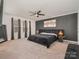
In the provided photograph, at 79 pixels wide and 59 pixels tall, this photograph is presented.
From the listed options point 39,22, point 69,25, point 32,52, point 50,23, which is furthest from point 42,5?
point 39,22

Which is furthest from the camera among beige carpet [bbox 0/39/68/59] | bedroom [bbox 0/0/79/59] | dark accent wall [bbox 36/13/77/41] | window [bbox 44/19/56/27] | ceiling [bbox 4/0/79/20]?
window [bbox 44/19/56/27]

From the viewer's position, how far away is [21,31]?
864cm

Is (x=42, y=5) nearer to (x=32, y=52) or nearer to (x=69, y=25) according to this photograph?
(x=32, y=52)

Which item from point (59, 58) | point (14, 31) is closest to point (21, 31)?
point (14, 31)

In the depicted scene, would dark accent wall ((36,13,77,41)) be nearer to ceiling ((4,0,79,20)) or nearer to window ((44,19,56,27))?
window ((44,19,56,27))

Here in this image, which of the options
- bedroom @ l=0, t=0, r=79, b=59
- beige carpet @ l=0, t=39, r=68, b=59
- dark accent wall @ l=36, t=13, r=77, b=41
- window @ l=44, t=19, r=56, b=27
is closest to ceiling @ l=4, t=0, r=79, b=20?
bedroom @ l=0, t=0, r=79, b=59

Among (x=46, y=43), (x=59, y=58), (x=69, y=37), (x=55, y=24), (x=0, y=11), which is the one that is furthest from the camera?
(x=55, y=24)

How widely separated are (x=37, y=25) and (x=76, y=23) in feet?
14.9

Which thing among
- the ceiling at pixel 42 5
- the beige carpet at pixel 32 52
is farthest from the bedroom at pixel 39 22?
the beige carpet at pixel 32 52

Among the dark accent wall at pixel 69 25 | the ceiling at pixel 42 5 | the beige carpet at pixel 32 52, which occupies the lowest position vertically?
the beige carpet at pixel 32 52

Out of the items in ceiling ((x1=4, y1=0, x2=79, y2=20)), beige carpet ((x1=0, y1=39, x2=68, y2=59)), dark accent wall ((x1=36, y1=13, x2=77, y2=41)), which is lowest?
beige carpet ((x1=0, y1=39, x2=68, y2=59))

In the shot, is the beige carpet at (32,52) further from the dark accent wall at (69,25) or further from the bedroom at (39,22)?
the dark accent wall at (69,25)

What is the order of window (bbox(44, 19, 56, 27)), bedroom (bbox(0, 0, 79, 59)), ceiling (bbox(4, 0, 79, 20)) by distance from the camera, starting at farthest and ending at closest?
1. window (bbox(44, 19, 56, 27))
2. bedroom (bbox(0, 0, 79, 59))
3. ceiling (bbox(4, 0, 79, 20))

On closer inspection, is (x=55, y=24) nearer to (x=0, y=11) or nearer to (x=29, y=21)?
(x=29, y=21)
